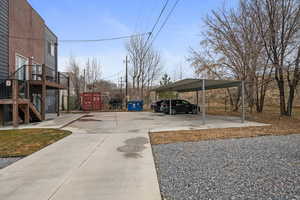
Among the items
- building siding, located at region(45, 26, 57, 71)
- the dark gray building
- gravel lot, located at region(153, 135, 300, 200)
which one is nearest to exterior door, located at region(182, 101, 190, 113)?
gravel lot, located at region(153, 135, 300, 200)

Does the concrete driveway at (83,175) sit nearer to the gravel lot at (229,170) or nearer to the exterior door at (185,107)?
the gravel lot at (229,170)

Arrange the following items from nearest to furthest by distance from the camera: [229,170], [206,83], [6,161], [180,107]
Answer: [229,170] < [6,161] < [206,83] < [180,107]

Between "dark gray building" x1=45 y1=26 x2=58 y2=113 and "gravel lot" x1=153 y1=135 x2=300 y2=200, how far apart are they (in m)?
16.5

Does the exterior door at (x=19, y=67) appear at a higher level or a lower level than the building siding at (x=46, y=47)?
lower

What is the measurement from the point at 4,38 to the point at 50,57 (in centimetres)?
840

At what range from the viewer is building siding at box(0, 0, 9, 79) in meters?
10.5

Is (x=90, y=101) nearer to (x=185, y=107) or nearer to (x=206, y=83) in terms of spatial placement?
(x=185, y=107)

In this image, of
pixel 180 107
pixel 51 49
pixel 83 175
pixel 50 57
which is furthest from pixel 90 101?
pixel 83 175

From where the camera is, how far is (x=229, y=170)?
3.89 meters

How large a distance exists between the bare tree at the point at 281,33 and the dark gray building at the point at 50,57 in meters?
17.9

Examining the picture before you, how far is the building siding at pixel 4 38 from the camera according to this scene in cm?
1048

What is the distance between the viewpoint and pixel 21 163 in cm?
440

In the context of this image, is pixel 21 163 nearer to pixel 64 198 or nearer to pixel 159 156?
pixel 64 198

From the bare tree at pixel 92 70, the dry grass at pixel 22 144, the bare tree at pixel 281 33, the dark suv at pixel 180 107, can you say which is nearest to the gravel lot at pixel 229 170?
the dry grass at pixel 22 144
